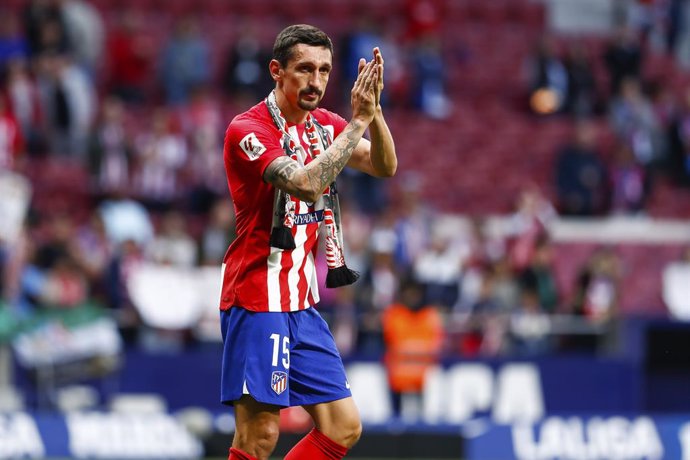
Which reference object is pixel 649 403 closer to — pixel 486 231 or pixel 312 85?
pixel 486 231

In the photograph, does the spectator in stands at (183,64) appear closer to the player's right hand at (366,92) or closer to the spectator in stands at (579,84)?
the spectator in stands at (579,84)

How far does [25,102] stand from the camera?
56.2ft

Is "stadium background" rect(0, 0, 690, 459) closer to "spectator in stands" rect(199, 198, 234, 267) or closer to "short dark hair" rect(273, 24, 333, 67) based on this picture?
"spectator in stands" rect(199, 198, 234, 267)

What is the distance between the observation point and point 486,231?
1730 centimetres

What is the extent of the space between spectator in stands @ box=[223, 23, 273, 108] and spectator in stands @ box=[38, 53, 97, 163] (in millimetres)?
2057

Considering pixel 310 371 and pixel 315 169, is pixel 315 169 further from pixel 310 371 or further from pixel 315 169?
pixel 310 371

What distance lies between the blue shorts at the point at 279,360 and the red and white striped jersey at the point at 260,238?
77 millimetres

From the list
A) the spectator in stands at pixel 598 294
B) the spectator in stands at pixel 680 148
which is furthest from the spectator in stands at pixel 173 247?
the spectator in stands at pixel 680 148

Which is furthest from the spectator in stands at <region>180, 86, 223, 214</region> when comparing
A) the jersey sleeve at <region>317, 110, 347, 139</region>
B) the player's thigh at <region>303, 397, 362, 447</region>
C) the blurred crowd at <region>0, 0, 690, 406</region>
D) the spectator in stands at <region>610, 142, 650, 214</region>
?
the player's thigh at <region>303, 397, 362, 447</region>

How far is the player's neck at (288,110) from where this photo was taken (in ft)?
22.0

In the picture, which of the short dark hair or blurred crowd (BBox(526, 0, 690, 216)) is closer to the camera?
the short dark hair

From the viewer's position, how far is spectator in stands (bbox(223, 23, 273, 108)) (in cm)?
1877

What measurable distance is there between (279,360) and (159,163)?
34.6 ft

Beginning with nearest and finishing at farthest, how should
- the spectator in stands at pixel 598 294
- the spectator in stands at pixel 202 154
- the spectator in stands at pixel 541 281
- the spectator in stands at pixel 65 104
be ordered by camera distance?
1. the spectator in stands at pixel 598 294
2. the spectator in stands at pixel 541 281
3. the spectator in stands at pixel 202 154
4. the spectator in stands at pixel 65 104
